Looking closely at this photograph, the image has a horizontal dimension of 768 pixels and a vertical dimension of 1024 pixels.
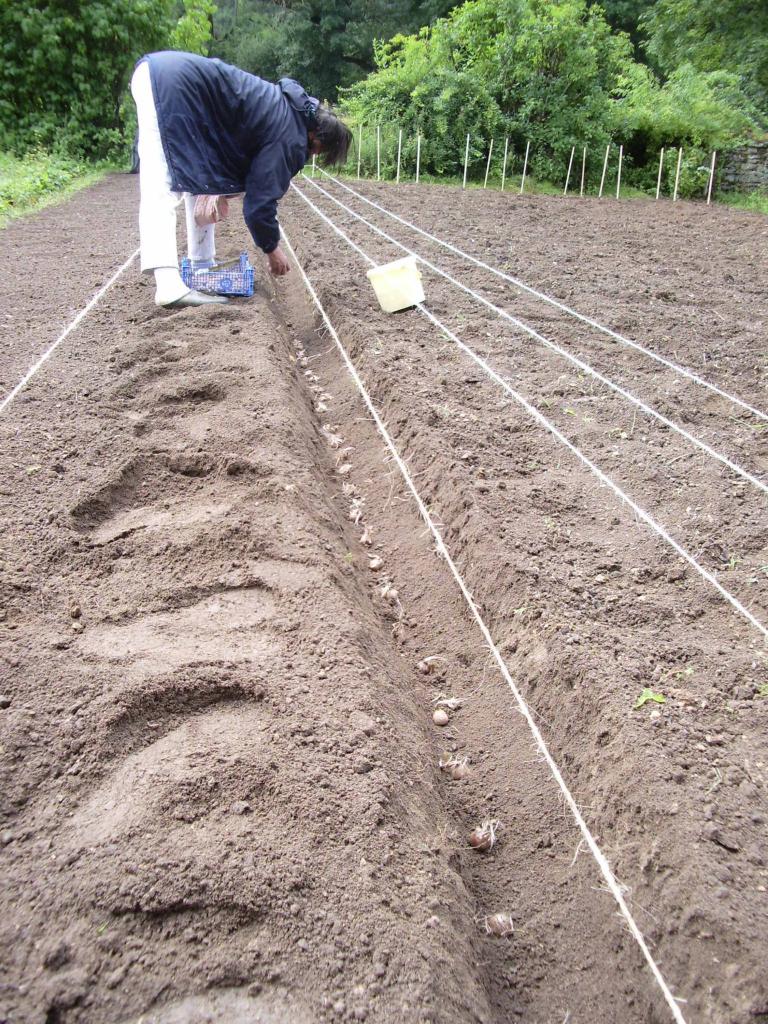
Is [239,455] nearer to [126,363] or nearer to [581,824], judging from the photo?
[126,363]

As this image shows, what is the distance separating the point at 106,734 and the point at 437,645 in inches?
48.3

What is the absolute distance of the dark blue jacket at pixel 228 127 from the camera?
4.20 m

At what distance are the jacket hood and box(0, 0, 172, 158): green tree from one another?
33.1ft

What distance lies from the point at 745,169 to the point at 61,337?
13.6 m

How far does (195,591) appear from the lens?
2.39 meters

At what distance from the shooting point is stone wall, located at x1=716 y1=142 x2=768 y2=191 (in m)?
13.2

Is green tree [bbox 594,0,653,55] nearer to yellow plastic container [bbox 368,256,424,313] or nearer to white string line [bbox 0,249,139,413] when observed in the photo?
yellow plastic container [bbox 368,256,424,313]

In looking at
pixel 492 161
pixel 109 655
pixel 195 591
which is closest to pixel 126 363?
pixel 195 591

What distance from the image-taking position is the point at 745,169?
13.4 metres

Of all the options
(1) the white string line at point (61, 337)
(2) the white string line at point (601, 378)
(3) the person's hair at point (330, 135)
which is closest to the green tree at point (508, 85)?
(2) the white string line at point (601, 378)

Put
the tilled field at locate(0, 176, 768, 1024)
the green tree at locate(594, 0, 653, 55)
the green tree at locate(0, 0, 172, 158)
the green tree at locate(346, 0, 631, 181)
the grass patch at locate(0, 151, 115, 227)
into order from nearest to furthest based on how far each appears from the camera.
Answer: the tilled field at locate(0, 176, 768, 1024) < the grass patch at locate(0, 151, 115, 227) < the green tree at locate(0, 0, 172, 158) < the green tree at locate(346, 0, 631, 181) < the green tree at locate(594, 0, 653, 55)

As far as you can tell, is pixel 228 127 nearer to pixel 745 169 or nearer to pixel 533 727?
pixel 533 727

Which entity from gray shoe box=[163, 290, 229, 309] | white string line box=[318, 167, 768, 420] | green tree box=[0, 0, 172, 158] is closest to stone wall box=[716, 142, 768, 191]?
white string line box=[318, 167, 768, 420]

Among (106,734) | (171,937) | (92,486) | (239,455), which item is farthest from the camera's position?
(239,455)
